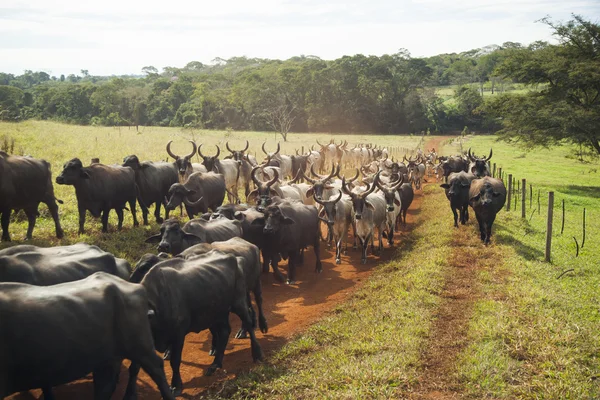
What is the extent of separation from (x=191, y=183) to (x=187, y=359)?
7.38 metres

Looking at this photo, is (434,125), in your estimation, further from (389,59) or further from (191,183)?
(191,183)

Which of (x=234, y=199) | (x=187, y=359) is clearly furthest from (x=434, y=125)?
(x=187, y=359)

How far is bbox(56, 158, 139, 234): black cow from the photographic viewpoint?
539 inches

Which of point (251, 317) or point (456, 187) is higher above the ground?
point (456, 187)

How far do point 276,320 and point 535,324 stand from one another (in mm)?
4564

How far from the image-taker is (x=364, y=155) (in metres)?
33.6

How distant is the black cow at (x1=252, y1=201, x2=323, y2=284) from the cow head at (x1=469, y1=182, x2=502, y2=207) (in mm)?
4866

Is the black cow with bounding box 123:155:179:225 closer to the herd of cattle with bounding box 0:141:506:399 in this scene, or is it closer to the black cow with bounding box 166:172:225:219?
the herd of cattle with bounding box 0:141:506:399

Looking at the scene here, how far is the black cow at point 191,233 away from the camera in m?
9.33

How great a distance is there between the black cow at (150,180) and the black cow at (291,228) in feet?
15.0

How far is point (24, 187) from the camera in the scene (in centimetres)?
1290

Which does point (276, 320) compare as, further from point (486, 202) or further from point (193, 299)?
point (486, 202)

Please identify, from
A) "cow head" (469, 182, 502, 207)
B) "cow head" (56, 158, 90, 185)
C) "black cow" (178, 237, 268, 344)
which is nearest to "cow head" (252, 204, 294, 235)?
"black cow" (178, 237, 268, 344)

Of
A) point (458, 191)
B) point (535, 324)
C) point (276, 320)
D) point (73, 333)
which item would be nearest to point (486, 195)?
point (458, 191)
